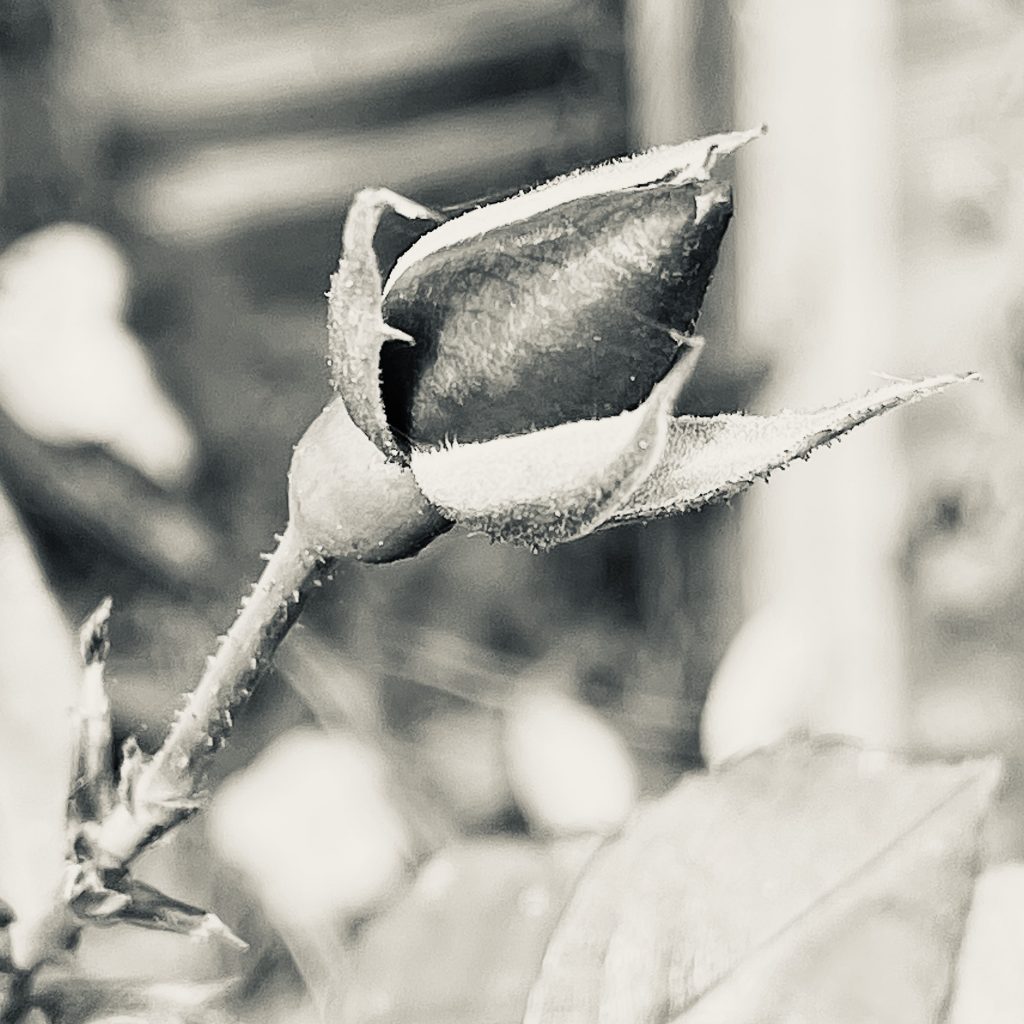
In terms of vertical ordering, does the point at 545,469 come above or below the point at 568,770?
above

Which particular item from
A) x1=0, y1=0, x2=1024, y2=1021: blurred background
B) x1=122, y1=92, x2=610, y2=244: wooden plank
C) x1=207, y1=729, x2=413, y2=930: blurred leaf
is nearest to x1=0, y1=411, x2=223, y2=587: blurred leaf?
x1=0, y1=0, x2=1024, y2=1021: blurred background

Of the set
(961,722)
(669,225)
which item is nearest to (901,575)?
(961,722)

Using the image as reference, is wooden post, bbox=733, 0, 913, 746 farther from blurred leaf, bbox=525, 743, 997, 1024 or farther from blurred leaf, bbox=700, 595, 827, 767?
blurred leaf, bbox=525, 743, 997, 1024

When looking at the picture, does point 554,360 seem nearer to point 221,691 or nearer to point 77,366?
point 221,691

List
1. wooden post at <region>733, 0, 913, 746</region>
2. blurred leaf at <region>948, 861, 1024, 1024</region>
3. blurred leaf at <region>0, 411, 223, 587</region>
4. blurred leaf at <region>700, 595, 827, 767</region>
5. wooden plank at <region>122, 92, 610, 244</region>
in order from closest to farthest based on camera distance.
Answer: blurred leaf at <region>948, 861, 1024, 1024</region> < blurred leaf at <region>700, 595, 827, 767</region> < blurred leaf at <region>0, 411, 223, 587</region> < wooden post at <region>733, 0, 913, 746</region> < wooden plank at <region>122, 92, 610, 244</region>

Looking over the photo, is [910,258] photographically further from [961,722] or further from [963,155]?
[961,722]

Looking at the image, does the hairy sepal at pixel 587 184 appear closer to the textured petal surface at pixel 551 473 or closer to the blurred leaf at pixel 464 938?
the textured petal surface at pixel 551 473

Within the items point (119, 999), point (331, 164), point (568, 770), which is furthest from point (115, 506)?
point (331, 164)

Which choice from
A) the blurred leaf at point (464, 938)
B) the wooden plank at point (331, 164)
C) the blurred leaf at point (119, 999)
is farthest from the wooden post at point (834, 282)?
the blurred leaf at point (119, 999)
